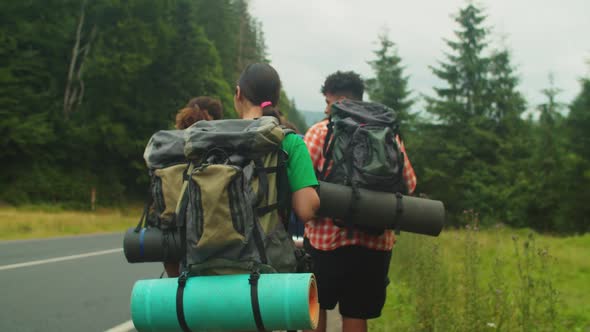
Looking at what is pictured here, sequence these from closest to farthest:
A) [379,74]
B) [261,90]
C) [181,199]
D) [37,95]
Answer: [181,199] → [261,90] → [37,95] → [379,74]

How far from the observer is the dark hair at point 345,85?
3.94 meters

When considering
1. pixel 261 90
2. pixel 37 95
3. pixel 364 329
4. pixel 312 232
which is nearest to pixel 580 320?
pixel 364 329

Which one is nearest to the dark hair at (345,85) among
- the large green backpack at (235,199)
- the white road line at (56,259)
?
the large green backpack at (235,199)

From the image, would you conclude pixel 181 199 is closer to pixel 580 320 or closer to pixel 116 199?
pixel 580 320

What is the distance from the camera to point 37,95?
107 ft

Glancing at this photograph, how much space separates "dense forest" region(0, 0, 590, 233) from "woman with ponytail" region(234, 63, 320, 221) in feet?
97.4

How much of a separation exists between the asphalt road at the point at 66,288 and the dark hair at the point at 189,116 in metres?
2.19

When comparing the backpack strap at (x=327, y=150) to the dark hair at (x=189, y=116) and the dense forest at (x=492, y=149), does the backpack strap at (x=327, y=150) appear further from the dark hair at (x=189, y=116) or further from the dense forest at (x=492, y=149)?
the dense forest at (x=492, y=149)

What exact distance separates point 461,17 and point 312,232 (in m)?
39.7

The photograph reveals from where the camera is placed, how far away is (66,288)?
23.8ft

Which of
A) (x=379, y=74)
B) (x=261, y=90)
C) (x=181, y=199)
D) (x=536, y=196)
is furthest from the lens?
(x=379, y=74)

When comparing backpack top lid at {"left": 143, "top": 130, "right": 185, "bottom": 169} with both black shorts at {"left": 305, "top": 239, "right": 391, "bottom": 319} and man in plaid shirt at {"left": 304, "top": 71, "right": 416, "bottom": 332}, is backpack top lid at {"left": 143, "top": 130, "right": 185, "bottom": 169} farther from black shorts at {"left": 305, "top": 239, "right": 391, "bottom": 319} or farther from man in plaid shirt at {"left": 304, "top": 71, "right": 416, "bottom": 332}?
black shorts at {"left": 305, "top": 239, "right": 391, "bottom": 319}

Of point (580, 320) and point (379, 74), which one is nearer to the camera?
point (580, 320)

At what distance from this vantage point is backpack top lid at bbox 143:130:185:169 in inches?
103
